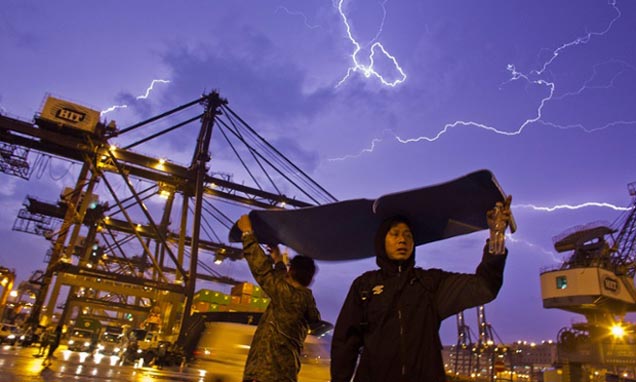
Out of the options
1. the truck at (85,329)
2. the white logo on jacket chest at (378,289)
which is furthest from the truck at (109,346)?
the white logo on jacket chest at (378,289)

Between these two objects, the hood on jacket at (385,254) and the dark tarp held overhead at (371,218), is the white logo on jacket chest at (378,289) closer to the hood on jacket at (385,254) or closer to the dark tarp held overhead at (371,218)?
the hood on jacket at (385,254)

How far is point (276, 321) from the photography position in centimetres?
327

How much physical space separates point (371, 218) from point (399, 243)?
61 cm

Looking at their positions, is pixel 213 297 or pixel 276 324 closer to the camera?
pixel 276 324

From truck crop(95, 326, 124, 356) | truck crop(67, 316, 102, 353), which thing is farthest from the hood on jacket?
truck crop(67, 316, 102, 353)

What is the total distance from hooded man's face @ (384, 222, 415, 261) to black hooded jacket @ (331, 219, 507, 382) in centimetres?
4

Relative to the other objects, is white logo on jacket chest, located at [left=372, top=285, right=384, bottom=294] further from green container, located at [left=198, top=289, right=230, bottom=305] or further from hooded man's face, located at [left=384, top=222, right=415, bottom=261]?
green container, located at [left=198, top=289, right=230, bottom=305]

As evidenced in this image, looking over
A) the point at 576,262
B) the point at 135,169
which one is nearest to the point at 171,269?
the point at 135,169

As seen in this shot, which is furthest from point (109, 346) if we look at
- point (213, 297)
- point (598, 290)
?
point (598, 290)

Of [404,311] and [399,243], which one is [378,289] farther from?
[399,243]

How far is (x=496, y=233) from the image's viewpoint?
7.73ft

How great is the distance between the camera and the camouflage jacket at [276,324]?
10.3 ft

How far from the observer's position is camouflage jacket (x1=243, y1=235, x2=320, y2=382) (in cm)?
315

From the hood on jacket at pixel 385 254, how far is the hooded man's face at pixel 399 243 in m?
0.02
